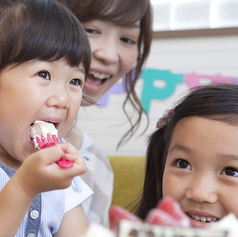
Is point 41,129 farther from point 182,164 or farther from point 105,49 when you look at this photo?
point 105,49

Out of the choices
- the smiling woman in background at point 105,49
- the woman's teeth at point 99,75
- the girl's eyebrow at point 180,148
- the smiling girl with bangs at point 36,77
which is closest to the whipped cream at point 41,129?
the smiling girl with bangs at point 36,77

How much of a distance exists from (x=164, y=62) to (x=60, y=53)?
1710 millimetres

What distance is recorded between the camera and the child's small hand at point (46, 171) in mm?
685

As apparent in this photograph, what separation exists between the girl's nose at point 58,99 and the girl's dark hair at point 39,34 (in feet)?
0.26

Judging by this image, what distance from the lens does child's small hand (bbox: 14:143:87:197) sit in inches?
27.0

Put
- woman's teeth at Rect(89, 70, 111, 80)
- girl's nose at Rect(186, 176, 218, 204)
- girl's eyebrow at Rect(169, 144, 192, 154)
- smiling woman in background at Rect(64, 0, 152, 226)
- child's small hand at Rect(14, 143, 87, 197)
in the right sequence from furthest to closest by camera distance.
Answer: woman's teeth at Rect(89, 70, 111, 80) < smiling woman in background at Rect(64, 0, 152, 226) < girl's eyebrow at Rect(169, 144, 192, 154) < girl's nose at Rect(186, 176, 218, 204) < child's small hand at Rect(14, 143, 87, 197)

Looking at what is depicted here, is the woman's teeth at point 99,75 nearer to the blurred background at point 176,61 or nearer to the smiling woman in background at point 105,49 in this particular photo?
the smiling woman in background at point 105,49

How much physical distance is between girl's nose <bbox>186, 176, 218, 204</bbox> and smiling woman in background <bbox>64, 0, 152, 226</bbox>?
0.67 m

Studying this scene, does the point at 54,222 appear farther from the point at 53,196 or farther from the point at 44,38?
the point at 44,38

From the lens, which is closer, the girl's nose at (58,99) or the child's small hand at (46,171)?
the child's small hand at (46,171)

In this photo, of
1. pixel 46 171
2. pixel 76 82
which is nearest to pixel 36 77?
pixel 76 82

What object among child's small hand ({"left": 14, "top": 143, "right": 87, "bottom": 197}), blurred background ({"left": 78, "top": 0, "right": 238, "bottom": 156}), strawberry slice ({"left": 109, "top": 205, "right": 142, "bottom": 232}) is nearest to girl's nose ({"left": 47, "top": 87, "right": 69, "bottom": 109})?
child's small hand ({"left": 14, "top": 143, "right": 87, "bottom": 197})

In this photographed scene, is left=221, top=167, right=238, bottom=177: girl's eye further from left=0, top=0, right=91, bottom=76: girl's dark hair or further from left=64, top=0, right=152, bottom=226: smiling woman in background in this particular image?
left=64, top=0, right=152, bottom=226: smiling woman in background

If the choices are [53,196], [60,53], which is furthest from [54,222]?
[60,53]
